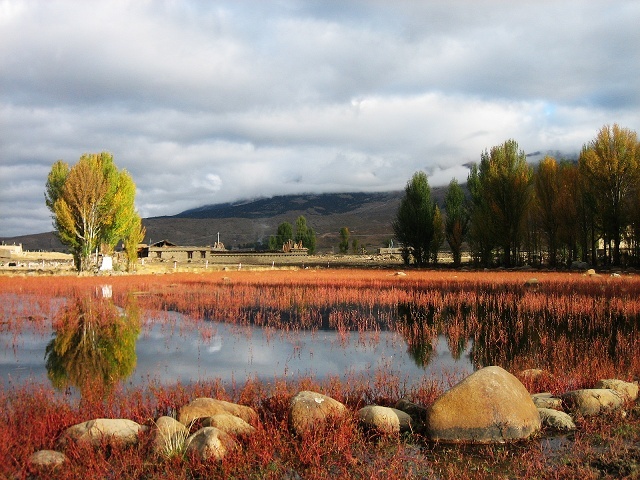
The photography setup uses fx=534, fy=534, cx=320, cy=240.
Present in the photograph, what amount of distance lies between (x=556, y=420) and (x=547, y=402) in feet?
2.51

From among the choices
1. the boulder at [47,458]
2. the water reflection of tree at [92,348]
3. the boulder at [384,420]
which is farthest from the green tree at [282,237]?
the boulder at [47,458]

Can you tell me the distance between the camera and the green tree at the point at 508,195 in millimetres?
55094

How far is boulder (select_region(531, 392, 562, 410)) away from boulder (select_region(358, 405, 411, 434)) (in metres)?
2.20

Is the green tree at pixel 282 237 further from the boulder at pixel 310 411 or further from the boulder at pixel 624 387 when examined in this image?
the boulder at pixel 310 411

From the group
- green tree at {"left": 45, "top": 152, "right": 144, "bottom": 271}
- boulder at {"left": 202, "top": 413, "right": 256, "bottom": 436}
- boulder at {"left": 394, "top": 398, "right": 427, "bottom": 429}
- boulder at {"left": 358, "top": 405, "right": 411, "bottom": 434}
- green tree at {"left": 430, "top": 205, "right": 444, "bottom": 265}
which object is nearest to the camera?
boulder at {"left": 202, "top": 413, "right": 256, "bottom": 436}

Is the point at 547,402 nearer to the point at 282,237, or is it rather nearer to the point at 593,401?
the point at 593,401

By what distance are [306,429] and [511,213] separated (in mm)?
52208

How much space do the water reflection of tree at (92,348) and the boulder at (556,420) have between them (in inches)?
273

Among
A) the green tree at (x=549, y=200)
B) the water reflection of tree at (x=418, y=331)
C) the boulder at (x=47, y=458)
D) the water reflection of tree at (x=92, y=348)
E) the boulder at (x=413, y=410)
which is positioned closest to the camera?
the boulder at (x=47, y=458)

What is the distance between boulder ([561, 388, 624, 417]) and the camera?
793cm

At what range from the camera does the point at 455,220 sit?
62.4 metres

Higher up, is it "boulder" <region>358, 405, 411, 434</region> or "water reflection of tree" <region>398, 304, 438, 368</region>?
"boulder" <region>358, 405, 411, 434</region>

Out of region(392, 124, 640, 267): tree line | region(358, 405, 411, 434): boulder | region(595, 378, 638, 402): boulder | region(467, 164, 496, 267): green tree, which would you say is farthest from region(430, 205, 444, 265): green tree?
region(358, 405, 411, 434): boulder

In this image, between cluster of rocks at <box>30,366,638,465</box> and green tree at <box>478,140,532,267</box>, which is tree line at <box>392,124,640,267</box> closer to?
green tree at <box>478,140,532,267</box>
